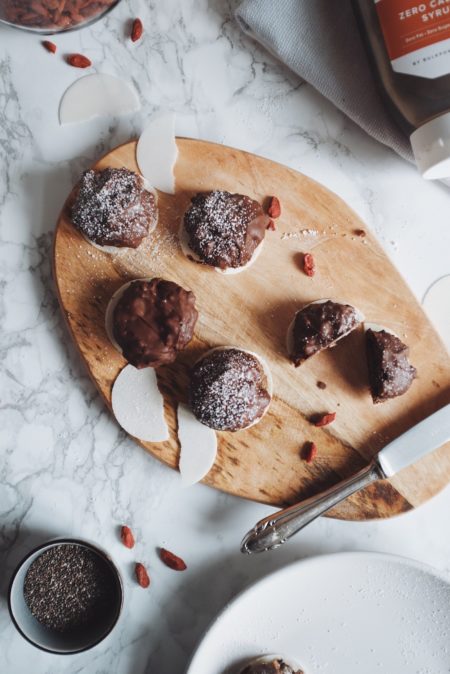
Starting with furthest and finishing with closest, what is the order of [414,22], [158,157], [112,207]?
1. [158,157]
2. [112,207]
3. [414,22]

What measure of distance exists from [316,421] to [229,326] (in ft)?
1.52

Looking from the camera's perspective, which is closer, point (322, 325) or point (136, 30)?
point (322, 325)

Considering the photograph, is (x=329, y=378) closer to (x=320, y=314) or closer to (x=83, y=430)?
(x=320, y=314)

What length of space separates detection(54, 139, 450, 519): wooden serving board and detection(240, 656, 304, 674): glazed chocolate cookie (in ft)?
1.82

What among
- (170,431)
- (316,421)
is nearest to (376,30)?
(316,421)

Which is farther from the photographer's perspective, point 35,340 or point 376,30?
point 35,340

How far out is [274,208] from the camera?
2.35m

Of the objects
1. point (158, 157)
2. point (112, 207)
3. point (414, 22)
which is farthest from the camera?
point (158, 157)

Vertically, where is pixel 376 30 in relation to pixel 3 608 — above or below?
above

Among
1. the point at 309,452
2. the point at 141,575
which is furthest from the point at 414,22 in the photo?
the point at 141,575

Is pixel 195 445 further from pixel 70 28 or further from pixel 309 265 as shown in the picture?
pixel 70 28

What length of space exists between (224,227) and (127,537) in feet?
3.87

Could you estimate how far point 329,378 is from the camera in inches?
94.2


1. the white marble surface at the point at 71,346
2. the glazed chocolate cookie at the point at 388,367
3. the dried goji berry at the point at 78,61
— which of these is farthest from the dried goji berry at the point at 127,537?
the dried goji berry at the point at 78,61
